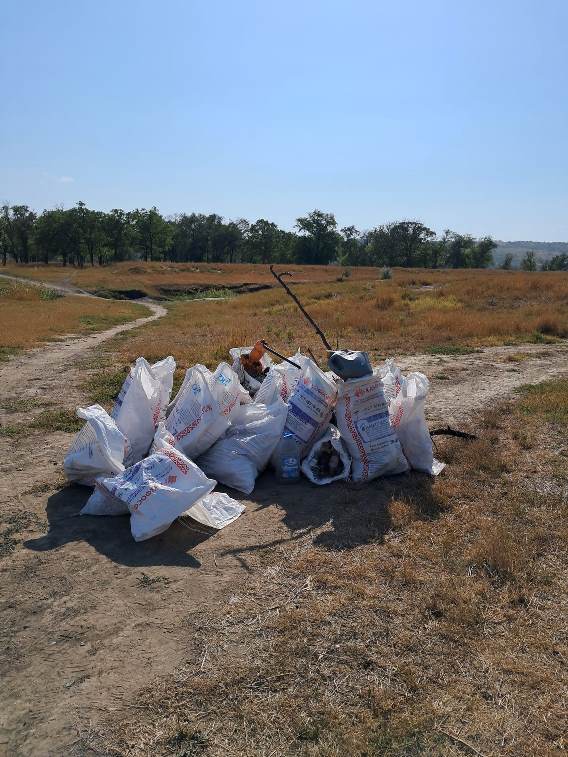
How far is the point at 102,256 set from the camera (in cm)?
7131

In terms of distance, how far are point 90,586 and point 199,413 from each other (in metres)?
1.67

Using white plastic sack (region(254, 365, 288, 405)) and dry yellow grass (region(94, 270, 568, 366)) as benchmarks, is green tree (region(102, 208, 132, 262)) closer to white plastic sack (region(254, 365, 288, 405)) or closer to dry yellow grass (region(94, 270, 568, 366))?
dry yellow grass (region(94, 270, 568, 366))

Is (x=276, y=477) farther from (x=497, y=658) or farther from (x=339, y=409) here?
(x=497, y=658)

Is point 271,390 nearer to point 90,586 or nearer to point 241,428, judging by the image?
point 241,428

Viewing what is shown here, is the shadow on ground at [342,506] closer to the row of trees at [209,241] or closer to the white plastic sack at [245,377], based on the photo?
the white plastic sack at [245,377]

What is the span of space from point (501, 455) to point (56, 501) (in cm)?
366

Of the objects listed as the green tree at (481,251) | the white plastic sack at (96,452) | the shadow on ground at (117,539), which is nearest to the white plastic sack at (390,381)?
the shadow on ground at (117,539)

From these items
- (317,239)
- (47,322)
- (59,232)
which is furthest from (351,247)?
(47,322)

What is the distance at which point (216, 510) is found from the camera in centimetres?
399

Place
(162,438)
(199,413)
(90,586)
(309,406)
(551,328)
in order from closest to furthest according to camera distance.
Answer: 1. (90,586)
2. (162,438)
3. (199,413)
4. (309,406)
5. (551,328)

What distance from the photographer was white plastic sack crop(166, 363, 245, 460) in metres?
4.53

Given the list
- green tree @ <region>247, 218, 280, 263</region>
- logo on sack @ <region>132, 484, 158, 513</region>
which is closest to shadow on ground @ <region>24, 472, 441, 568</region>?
logo on sack @ <region>132, 484, 158, 513</region>

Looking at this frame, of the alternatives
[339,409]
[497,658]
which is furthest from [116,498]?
[497,658]

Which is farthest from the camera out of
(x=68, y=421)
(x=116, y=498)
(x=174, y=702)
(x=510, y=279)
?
(x=510, y=279)
